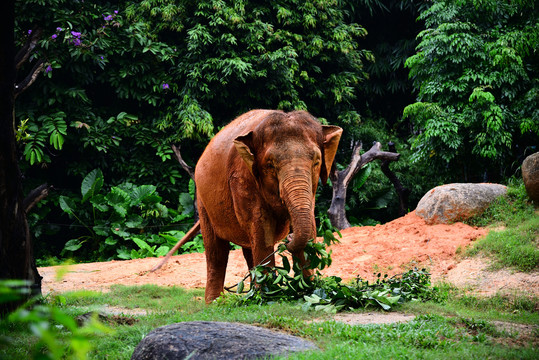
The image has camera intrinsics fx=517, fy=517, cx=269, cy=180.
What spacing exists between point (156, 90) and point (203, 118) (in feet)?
6.02

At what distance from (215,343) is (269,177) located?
7.24 feet

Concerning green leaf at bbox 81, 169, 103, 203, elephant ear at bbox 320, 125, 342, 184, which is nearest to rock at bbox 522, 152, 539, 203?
elephant ear at bbox 320, 125, 342, 184

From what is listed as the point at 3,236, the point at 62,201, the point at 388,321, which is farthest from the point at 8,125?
the point at 62,201

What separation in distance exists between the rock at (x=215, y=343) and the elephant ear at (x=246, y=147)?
2057 millimetres

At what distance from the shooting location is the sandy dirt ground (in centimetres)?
858

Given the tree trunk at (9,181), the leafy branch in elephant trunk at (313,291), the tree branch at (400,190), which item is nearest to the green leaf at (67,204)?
the tree trunk at (9,181)

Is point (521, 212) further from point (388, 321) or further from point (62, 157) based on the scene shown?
point (62, 157)

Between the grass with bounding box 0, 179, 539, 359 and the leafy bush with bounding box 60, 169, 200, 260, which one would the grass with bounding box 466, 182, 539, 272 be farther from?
the leafy bush with bounding box 60, 169, 200, 260

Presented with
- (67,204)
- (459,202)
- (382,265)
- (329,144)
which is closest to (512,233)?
(459,202)

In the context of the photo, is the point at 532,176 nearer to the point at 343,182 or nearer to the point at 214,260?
the point at 343,182

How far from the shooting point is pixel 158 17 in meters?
15.6

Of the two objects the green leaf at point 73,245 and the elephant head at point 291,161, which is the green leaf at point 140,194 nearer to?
the green leaf at point 73,245

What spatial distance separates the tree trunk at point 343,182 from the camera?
14422 millimetres

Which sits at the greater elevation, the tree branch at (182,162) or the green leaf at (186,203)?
the tree branch at (182,162)
